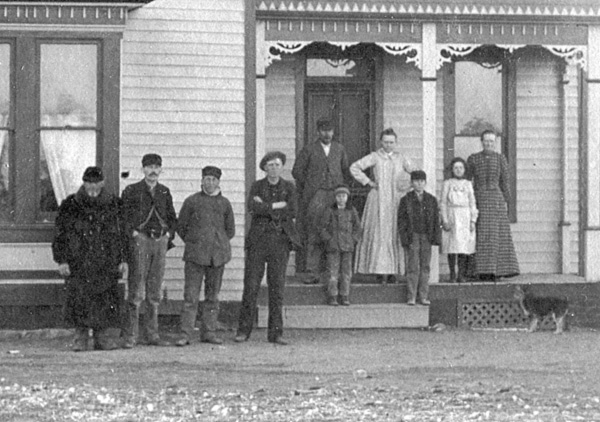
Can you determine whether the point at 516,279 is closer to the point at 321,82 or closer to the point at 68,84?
the point at 321,82

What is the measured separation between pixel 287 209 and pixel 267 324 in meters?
1.91

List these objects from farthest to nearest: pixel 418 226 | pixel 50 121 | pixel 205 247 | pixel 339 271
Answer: pixel 339 271, pixel 418 226, pixel 50 121, pixel 205 247

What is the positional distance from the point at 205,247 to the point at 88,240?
138cm

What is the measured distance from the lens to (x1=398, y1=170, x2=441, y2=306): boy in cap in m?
17.7

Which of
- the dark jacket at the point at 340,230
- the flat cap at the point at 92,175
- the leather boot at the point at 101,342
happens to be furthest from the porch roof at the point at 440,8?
the leather boot at the point at 101,342

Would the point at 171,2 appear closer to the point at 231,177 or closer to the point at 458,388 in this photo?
the point at 231,177

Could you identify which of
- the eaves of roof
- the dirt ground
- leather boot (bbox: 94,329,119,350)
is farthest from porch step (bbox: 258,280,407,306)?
the eaves of roof

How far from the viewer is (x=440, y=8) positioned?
17875mm

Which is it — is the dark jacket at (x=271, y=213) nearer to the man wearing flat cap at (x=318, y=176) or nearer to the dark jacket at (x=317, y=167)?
the man wearing flat cap at (x=318, y=176)

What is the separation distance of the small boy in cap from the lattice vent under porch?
68.8 inches

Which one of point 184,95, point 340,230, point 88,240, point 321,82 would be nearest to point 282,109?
point 321,82

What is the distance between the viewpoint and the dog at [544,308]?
1800 cm

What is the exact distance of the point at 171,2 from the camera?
17188 mm

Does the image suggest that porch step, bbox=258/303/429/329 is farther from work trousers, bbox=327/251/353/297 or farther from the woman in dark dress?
the woman in dark dress
